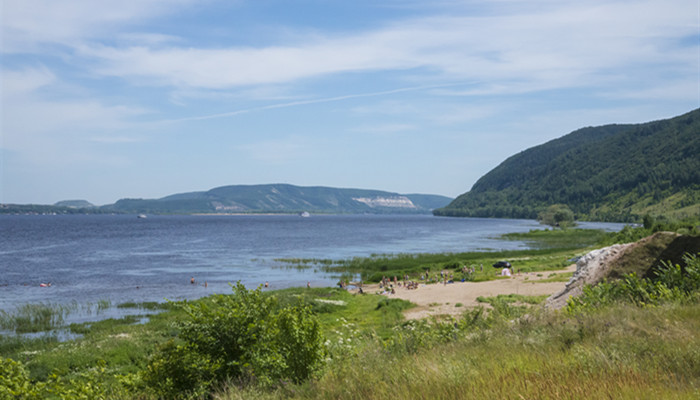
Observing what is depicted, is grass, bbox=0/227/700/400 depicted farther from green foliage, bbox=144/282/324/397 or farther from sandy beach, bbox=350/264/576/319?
sandy beach, bbox=350/264/576/319

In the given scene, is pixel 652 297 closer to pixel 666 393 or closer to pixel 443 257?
pixel 666 393

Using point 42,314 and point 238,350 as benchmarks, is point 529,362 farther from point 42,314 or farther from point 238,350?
point 42,314

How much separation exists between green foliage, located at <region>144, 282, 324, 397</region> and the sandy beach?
20.5 m

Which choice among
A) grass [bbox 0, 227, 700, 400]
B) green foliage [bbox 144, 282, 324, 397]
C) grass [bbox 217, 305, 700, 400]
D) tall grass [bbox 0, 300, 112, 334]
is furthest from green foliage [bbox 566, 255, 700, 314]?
tall grass [bbox 0, 300, 112, 334]

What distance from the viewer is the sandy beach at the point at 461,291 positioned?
31530 millimetres

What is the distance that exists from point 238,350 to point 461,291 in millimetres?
31654

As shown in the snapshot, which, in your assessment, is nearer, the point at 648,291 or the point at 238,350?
the point at 238,350

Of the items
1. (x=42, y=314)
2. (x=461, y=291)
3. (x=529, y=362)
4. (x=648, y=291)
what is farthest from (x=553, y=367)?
(x=42, y=314)

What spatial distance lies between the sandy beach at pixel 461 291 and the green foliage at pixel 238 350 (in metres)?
20.5

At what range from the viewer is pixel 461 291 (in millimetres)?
38781

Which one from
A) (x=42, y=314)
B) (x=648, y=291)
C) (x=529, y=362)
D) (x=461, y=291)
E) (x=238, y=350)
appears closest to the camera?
(x=529, y=362)

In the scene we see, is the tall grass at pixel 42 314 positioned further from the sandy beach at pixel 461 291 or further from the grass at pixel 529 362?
the grass at pixel 529 362

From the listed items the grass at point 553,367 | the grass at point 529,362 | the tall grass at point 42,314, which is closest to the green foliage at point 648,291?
the grass at point 529,362

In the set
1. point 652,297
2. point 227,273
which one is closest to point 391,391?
point 652,297
